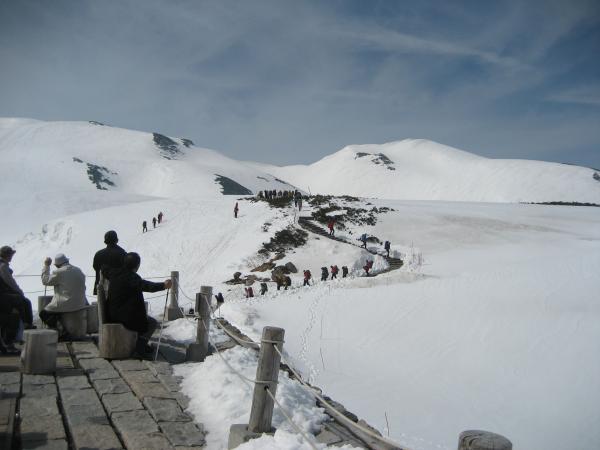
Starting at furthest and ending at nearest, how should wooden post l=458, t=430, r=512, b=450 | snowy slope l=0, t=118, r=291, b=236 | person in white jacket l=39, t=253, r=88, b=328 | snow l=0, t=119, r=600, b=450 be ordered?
1. snowy slope l=0, t=118, r=291, b=236
2. snow l=0, t=119, r=600, b=450
3. person in white jacket l=39, t=253, r=88, b=328
4. wooden post l=458, t=430, r=512, b=450

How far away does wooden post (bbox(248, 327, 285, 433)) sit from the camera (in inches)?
162

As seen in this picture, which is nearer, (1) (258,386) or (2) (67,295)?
(1) (258,386)

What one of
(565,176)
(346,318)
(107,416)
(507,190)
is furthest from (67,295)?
(565,176)

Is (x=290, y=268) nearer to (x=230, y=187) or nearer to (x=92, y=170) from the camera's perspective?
(x=230, y=187)

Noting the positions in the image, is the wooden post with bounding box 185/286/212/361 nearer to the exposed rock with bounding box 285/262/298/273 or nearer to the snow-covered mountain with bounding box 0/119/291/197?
the exposed rock with bounding box 285/262/298/273

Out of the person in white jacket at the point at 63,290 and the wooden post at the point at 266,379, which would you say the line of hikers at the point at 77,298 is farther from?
the wooden post at the point at 266,379

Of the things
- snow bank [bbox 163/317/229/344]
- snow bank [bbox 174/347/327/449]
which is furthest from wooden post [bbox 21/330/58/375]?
snow bank [bbox 163/317/229/344]

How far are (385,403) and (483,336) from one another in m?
6.11

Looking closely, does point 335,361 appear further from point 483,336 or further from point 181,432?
point 181,432

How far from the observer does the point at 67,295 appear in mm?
7816

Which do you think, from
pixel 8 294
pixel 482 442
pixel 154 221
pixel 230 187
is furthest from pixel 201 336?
pixel 230 187

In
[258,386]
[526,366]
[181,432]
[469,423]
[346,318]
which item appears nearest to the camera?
[258,386]

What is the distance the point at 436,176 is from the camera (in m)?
112

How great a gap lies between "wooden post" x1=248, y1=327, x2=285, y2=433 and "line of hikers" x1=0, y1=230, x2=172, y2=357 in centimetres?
344
